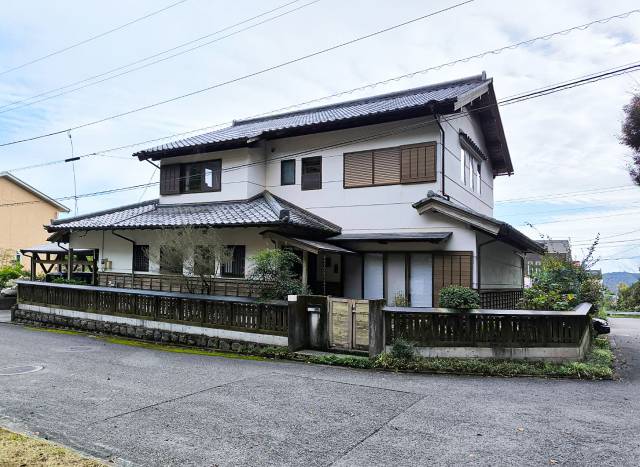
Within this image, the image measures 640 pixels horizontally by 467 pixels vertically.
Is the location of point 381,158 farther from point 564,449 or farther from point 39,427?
point 39,427

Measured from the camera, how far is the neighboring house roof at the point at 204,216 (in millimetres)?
13008

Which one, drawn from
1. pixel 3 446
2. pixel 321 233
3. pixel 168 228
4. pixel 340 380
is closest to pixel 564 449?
pixel 340 380

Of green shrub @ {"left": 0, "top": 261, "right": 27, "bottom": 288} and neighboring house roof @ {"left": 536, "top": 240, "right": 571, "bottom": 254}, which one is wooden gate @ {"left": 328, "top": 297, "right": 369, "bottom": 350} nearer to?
neighboring house roof @ {"left": 536, "top": 240, "right": 571, "bottom": 254}

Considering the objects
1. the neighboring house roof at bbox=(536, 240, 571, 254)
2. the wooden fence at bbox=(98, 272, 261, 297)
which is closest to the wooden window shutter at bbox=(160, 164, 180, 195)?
the wooden fence at bbox=(98, 272, 261, 297)

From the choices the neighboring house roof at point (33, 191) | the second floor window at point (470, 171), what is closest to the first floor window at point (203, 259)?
the second floor window at point (470, 171)

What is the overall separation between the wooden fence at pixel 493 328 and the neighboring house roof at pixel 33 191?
3120 cm

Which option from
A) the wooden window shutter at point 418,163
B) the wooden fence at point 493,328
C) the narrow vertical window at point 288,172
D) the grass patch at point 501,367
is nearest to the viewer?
the grass patch at point 501,367

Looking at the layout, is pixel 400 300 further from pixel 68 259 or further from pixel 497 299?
pixel 68 259

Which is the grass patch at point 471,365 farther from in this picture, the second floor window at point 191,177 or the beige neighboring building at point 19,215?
the beige neighboring building at point 19,215

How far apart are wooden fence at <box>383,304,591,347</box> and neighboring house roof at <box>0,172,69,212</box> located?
3120cm

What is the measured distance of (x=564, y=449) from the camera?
4867 mm

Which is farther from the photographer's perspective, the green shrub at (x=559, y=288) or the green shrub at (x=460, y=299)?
the green shrub at (x=559, y=288)

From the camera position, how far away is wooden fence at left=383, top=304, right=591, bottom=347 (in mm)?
9008

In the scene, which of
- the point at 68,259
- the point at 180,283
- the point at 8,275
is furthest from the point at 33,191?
the point at 180,283
